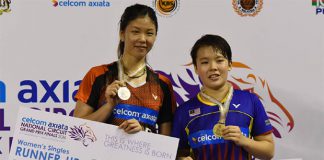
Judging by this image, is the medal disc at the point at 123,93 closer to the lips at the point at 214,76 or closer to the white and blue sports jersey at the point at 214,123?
the white and blue sports jersey at the point at 214,123

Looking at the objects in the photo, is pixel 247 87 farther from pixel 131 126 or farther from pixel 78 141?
pixel 78 141

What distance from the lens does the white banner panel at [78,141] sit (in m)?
1.71

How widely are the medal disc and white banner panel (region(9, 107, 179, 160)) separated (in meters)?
0.14

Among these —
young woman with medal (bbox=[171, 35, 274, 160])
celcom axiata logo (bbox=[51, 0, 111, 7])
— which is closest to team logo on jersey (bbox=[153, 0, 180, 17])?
celcom axiata logo (bbox=[51, 0, 111, 7])

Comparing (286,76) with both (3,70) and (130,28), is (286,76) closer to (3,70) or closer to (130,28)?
(130,28)

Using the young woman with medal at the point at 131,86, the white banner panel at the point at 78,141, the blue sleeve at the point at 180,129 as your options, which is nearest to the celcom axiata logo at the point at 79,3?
the young woman with medal at the point at 131,86

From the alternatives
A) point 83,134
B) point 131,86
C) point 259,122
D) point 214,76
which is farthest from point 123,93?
point 259,122

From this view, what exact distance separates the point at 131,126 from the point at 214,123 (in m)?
0.35

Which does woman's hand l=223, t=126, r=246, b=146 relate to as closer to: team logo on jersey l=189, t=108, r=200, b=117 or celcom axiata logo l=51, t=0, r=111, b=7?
team logo on jersey l=189, t=108, r=200, b=117

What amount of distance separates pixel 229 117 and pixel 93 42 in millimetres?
1270

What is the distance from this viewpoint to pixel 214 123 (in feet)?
5.48

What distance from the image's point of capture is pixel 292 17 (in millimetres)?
2705

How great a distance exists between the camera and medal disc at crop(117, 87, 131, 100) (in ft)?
5.56

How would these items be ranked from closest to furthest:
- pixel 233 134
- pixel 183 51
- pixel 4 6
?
pixel 233 134 → pixel 4 6 → pixel 183 51
